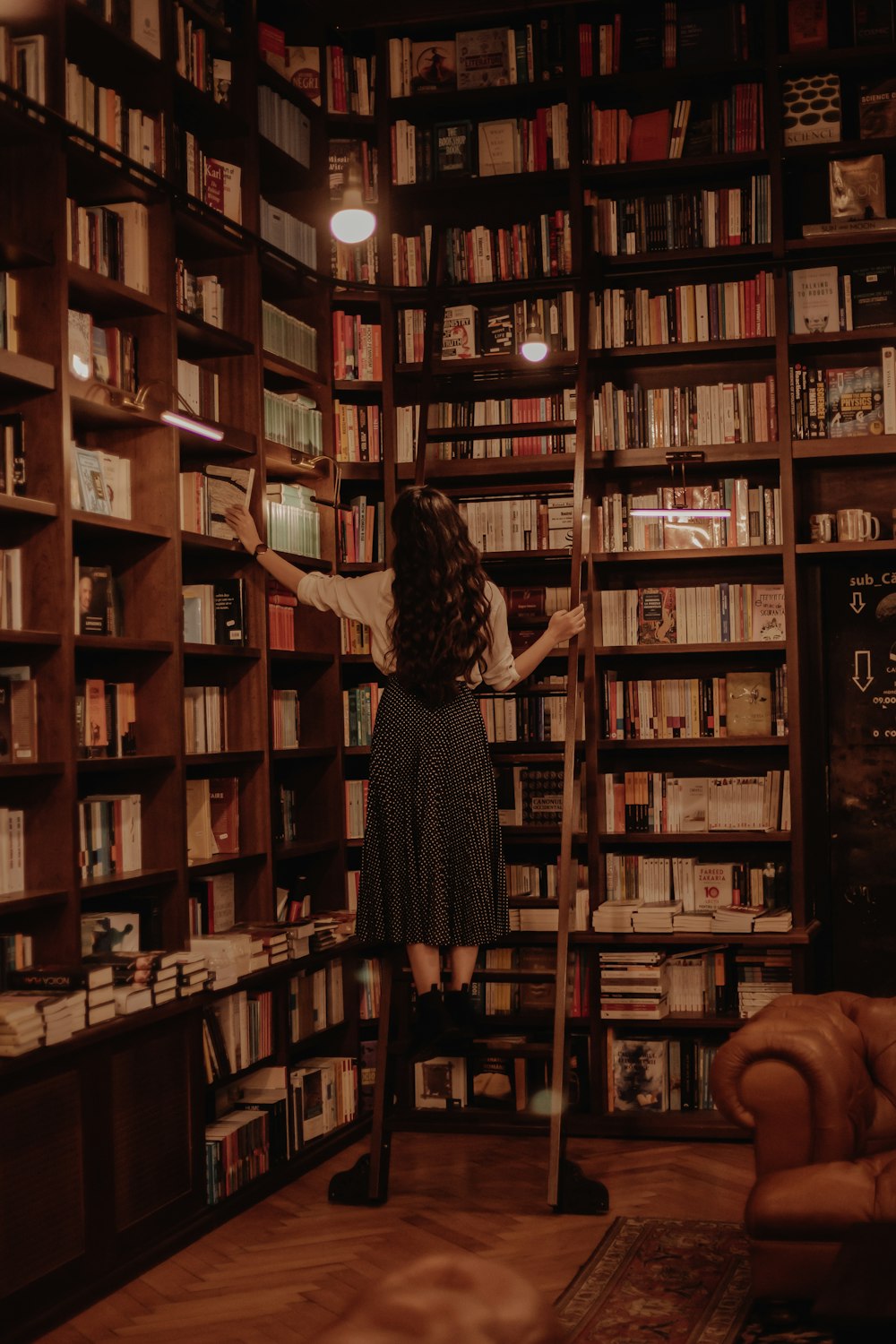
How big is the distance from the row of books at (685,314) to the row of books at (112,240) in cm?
181

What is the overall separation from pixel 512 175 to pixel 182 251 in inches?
53.1

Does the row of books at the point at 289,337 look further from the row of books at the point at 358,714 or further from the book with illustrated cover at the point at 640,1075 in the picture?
the book with illustrated cover at the point at 640,1075

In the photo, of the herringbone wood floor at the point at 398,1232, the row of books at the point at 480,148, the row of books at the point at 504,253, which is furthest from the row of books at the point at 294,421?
the herringbone wood floor at the point at 398,1232

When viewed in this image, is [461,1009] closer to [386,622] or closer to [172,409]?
[386,622]

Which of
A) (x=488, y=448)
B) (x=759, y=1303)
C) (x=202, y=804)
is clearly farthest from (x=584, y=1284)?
(x=488, y=448)

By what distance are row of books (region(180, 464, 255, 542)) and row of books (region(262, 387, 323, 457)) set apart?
0.25 m

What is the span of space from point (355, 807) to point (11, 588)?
1.98 meters

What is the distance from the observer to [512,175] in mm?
5230

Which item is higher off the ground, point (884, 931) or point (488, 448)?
point (488, 448)

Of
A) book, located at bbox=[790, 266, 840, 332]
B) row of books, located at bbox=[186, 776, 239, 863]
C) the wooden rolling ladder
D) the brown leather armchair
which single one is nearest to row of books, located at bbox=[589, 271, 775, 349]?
book, located at bbox=[790, 266, 840, 332]

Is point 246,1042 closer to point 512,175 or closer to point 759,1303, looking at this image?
point 759,1303

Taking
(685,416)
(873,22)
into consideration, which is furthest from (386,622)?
(873,22)

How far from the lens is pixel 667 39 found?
5.17 metres

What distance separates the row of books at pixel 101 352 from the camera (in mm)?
3766
